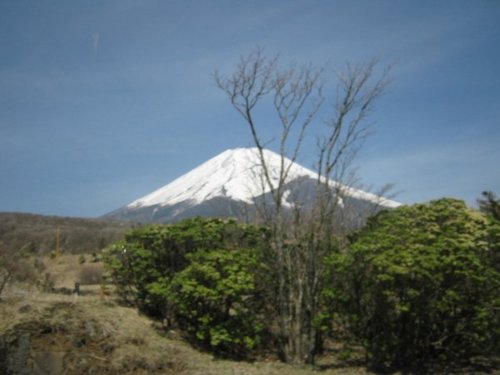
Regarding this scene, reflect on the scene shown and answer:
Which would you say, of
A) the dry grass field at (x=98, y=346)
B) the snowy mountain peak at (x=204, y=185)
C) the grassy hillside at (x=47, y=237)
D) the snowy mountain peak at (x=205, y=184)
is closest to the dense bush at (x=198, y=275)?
the dry grass field at (x=98, y=346)

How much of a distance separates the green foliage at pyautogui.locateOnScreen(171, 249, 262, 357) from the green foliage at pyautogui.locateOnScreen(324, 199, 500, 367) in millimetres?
1854

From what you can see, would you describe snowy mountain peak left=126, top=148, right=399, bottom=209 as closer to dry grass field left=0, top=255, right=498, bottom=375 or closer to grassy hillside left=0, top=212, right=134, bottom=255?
grassy hillside left=0, top=212, right=134, bottom=255

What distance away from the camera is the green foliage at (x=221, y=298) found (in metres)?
10.0

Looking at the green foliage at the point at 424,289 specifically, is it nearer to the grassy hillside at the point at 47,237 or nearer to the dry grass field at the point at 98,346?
the dry grass field at the point at 98,346

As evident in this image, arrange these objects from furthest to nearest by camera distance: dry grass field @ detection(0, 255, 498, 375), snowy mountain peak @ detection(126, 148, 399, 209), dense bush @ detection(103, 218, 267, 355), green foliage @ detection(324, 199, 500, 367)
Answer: snowy mountain peak @ detection(126, 148, 399, 209) → dense bush @ detection(103, 218, 267, 355) → dry grass field @ detection(0, 255, 498, 375) → green foliage @ detection(324, 199, 500, 367)

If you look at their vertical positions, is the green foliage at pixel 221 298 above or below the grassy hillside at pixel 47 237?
below

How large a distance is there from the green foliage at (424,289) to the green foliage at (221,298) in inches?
73.0

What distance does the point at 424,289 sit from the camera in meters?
8.29

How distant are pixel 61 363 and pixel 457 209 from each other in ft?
27.3

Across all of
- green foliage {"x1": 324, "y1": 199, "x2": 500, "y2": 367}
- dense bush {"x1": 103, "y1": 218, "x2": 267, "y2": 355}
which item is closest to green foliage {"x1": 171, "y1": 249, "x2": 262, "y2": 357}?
dense bush {"x1": 103, "y1": 218, "x2": 267, "y2": 355}

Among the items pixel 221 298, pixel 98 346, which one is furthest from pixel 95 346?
pixel 221 298

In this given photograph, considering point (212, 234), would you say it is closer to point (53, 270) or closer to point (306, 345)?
point (306, 345)

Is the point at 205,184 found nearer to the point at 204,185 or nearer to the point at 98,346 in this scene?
the point at 204,185

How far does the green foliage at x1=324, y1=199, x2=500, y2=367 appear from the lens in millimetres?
8180
